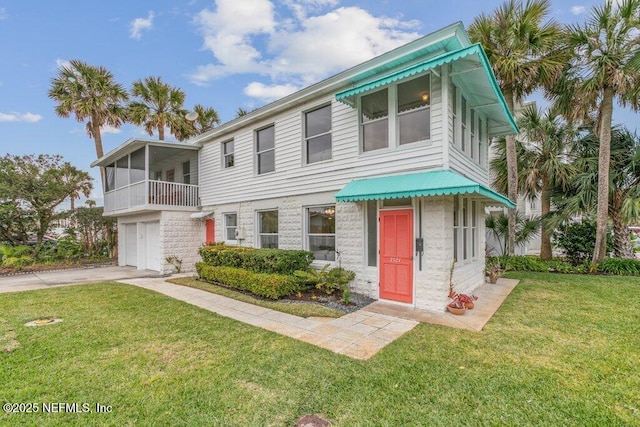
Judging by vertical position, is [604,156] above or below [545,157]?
below

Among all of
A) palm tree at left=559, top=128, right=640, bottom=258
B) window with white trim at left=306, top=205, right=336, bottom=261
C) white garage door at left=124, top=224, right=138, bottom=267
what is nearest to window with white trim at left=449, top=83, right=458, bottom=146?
window with white trim at left=306, top=205, right=336, bottom=261

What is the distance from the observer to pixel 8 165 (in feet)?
50.0

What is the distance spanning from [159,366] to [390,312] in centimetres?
476

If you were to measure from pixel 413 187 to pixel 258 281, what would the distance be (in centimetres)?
490

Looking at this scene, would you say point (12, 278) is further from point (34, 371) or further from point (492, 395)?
point (492, 395)

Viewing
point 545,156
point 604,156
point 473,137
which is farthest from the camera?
point 545,156

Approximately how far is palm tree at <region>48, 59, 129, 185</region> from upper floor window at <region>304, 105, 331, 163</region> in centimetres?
1431

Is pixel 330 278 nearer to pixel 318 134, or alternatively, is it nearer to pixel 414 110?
pixel 318 134

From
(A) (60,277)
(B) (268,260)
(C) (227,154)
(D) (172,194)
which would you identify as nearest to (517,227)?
(B) (268,260)

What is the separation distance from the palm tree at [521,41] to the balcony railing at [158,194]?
45.4 feet

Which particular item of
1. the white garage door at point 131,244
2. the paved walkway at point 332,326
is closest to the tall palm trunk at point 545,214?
the paved walkway at point 332,326

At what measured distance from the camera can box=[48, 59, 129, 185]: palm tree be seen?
16.3 meters

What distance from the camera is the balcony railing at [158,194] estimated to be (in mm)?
12812

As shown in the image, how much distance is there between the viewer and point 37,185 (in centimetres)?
1568
